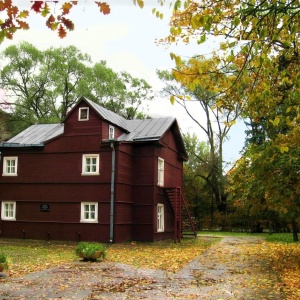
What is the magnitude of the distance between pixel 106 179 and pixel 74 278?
12735 millimetres

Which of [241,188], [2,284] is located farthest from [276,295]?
[241,188]

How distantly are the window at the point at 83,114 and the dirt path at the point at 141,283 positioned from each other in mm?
11740

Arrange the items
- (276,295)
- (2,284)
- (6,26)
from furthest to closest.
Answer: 1. (2,284)
2. (276,295)
3. (6,26)

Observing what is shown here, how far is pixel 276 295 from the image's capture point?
28.8ft

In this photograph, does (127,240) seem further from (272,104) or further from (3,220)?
(272,104)

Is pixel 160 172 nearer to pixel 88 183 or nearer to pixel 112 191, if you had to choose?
pixel 112 191

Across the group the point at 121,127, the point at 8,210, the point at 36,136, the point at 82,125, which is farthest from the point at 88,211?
the point at 36,136

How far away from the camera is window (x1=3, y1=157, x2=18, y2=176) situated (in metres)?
25.7

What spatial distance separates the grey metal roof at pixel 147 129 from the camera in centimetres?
2442

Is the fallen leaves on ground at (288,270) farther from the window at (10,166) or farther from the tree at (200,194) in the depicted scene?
the tree at (200,194)

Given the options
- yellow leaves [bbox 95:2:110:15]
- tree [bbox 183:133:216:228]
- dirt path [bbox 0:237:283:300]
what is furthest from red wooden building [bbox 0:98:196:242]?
yellow leaves [bbox 95:2:110:15]

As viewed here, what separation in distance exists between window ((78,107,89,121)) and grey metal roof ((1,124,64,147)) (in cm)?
294

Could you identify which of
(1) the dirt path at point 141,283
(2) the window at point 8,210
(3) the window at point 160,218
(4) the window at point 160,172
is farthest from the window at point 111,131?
(1) the dirt path at point 141,283

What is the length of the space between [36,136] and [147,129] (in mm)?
7205
